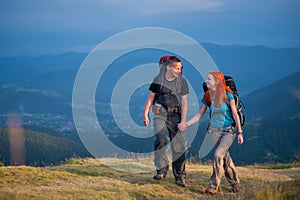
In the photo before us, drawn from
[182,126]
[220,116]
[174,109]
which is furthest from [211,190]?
[174,109]

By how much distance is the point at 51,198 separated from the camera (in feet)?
33.3

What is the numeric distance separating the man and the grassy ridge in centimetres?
86

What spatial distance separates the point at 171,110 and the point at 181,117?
12.9 inches

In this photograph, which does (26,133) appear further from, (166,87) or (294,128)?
(166,87)

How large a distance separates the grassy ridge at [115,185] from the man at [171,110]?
86 cm

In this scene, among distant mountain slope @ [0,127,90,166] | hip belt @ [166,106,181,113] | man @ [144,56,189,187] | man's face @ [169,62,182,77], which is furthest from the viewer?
distant mountain slope @ [0,127,90,166]

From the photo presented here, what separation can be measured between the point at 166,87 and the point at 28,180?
470cm

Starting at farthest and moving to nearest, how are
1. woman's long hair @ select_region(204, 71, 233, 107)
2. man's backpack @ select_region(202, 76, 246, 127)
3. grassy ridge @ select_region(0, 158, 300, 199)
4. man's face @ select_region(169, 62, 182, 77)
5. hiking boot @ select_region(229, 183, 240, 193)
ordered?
hiking boot @ select_region(229, 183, 240, 193), man's face @ select_region(169, 62, 182, 77), man's backpack @ select_region(202, 76, 246, 127), woman's long hair @ select_region(204, 71, 233, 107), grassy ridge @ select_region(0, 158, 300, 199)

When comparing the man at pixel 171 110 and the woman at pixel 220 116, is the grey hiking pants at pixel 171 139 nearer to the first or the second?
the man at pixel 171 110

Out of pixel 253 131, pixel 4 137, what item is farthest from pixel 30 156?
pixel 253 131

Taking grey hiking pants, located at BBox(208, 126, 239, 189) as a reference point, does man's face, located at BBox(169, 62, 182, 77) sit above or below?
above

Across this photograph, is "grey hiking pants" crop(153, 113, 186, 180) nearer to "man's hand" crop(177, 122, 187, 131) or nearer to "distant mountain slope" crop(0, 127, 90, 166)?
"man's hand" crop(177, 122, 187, 131)

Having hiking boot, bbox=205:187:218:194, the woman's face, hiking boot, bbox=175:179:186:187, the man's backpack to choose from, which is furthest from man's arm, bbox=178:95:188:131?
hiking boot, bbox=205:187:218:194

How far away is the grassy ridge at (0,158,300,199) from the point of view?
10.4m
